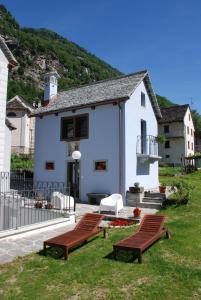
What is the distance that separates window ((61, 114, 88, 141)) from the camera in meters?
20.2

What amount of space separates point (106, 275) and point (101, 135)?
1298 centimetres

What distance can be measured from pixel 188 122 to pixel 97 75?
81.8m

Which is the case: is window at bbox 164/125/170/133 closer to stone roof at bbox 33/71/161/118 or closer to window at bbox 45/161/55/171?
stone roof at bbox 33/71/161/118

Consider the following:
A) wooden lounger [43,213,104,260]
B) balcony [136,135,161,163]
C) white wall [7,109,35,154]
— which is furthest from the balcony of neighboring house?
wooden lounger [43,213,104,260]

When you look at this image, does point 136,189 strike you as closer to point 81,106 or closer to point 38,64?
point 81,106

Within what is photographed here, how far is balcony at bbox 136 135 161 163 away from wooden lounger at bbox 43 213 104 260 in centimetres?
1008

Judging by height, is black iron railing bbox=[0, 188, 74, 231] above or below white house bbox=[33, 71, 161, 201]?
below

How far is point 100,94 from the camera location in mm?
20188

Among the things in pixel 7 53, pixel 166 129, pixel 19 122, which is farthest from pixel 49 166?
pixel 19 122

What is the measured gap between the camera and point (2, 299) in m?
5.57

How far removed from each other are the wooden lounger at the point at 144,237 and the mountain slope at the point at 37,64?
7952 cm

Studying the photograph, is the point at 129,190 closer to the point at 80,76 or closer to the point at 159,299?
the point at 159,299

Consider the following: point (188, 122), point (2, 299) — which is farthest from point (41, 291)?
point (188, 122)

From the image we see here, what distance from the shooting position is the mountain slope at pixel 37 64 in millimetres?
93500
